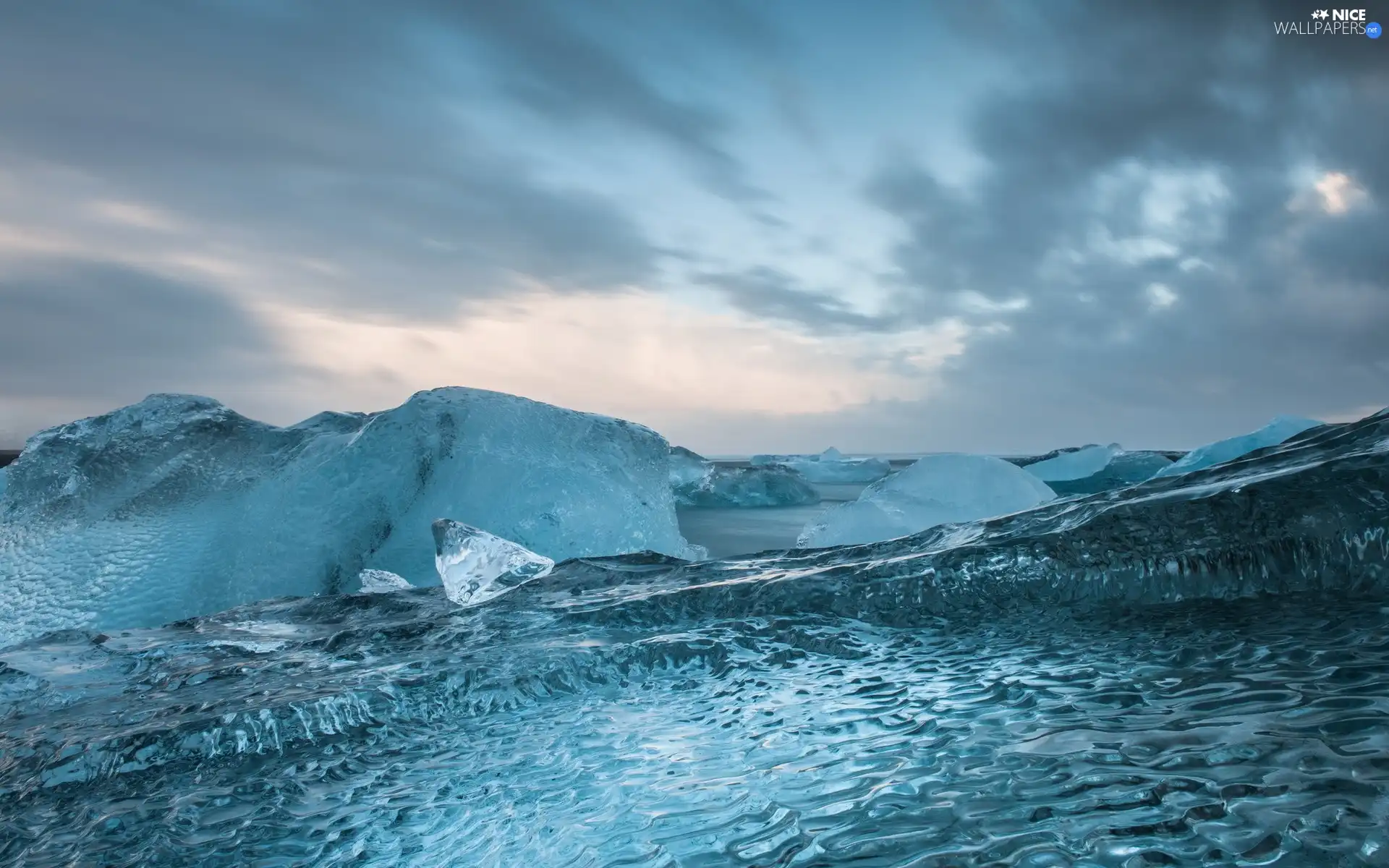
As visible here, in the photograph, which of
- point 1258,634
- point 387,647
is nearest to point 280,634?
point 387,647

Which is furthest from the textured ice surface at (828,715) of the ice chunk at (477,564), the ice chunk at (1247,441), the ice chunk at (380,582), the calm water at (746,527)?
the ice chunk at (1247,441)

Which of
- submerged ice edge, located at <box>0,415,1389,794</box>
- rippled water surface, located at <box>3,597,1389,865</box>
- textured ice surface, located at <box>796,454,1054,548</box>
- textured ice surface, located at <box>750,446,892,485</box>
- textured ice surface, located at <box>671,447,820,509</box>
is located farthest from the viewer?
textured ice surface, located at <box>750,446,892,485</box>

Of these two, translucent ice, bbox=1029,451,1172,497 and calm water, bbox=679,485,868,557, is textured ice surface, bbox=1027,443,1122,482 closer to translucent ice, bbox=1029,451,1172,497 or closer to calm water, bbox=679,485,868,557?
translucent ice, bbox=1029,451,1172,497

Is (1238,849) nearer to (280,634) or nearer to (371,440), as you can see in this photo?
(280,634)

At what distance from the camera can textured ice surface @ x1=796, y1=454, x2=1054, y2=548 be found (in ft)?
25.3

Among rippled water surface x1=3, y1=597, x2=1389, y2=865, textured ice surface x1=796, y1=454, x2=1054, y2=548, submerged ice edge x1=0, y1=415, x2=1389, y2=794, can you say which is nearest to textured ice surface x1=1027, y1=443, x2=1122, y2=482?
textured ice surface x1=796, y1=454, x2=1054, y2=548

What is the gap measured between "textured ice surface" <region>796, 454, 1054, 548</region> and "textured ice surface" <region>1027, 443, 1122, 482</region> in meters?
8.59

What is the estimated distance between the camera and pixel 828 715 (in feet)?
6.56

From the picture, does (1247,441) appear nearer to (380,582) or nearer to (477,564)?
(477,564)

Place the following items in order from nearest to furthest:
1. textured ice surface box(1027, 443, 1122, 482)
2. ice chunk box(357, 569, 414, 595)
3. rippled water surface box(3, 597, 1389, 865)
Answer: rippled water surface box(3, 597, 1389, 865) < ice chunk box(357, 569, 414, 595) < textured ice surface box(1027, 443, 1122, 482)

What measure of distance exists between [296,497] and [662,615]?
473 centimetres

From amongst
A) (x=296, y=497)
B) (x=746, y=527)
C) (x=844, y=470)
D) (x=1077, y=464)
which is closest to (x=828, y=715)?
(x=296, y=497)

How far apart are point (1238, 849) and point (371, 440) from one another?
6902 millimetres

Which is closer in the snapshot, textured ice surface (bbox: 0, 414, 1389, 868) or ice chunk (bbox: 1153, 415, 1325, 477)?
textured ice surface (bbox: 0, 414, 1389, 868)
